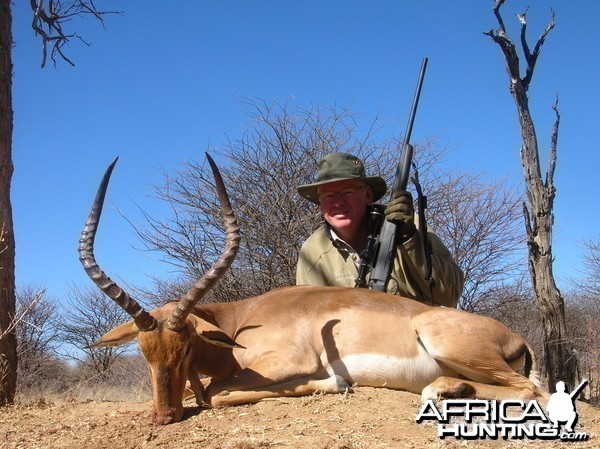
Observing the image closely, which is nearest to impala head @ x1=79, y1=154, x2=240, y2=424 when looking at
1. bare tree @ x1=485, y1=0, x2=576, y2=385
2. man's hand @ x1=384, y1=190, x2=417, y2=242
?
man's hand @ x1=384, y1=190, x2=417, y2=242

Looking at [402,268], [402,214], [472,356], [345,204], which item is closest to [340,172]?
[345,204]

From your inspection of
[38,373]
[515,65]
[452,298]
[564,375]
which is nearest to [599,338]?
[564,375]

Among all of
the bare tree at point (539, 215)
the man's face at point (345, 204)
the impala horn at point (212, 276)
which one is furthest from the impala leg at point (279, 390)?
the bare tree at point (539, 215)

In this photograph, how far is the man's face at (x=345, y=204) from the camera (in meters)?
6.07

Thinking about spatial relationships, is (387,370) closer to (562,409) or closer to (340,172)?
(562,409)

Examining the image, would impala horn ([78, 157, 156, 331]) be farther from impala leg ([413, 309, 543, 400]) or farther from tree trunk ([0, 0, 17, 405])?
impala leg ([413, 309, 543, 400])

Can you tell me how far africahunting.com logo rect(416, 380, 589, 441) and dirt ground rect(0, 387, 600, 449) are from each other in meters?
0.07

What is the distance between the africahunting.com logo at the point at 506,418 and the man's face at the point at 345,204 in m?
2.10

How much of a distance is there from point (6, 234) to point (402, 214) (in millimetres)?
3142

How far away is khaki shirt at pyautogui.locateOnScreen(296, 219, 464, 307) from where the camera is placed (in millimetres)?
5668

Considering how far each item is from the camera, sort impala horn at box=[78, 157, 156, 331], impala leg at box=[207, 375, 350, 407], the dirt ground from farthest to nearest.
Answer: impala leg at box=[207, 375, 350, 407] < impala horn at box=[78, 157, 156, 331] < the dirt ground

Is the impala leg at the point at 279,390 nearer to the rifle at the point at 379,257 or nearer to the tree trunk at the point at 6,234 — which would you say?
the rifle at the point at 379,257

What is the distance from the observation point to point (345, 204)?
6094 millimetres

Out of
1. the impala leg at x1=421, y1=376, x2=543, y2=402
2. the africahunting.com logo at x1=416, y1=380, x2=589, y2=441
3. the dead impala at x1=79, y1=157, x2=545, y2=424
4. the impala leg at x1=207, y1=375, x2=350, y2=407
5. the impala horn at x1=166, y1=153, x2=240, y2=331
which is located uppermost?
the impala horn at x1=166, y1=153, x2=240, y2=331
